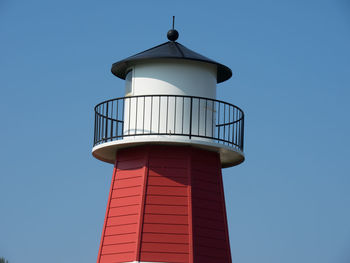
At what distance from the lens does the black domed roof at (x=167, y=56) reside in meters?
22.5

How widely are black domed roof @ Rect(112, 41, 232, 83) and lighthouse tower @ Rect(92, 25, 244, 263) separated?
30 millimetres

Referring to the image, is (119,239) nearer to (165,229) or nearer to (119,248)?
(119,248)

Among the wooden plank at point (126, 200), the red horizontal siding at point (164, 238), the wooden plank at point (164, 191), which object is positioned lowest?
the red horizontal siding at point (164, 238)

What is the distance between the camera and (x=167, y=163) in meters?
22.4

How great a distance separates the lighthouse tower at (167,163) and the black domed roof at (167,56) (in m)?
0.03

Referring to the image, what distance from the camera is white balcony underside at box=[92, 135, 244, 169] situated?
22.0 m

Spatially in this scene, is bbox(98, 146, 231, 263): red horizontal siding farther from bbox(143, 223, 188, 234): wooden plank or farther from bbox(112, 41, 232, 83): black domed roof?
bbox(112, 41, 232, 83): black domed roof

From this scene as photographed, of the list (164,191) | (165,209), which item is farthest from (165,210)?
(164,191)

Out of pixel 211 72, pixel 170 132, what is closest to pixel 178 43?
pixel 211 72

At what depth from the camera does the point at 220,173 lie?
23.5m

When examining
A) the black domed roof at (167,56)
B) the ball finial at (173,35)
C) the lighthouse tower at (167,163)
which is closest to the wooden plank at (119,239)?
the lighthouse tower at (167,163)

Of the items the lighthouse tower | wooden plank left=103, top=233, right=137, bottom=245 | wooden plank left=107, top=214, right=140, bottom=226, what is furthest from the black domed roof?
wooden plank left=103, top=233, right=137, bottom=245

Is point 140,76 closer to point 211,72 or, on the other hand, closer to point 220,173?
point 211,72

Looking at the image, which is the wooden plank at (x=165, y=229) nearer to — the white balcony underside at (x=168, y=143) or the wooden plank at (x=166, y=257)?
the wooden plank at (x=166, y=257)
